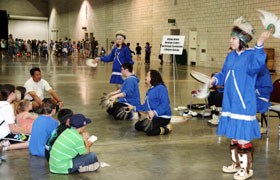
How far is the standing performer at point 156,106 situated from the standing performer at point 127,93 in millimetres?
787

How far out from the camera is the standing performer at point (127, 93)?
19.7 feet

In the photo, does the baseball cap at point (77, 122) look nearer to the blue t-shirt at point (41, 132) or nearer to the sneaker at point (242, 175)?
the blue t-shirt at point (41, 132)

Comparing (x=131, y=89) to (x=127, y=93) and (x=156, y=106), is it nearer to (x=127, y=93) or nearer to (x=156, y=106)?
(x=127, y=93)

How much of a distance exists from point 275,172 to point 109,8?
30936mm

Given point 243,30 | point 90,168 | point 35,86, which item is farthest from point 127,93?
point 243,30

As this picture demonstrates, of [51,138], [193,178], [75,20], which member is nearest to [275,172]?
[193,178]

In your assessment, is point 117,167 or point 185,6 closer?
point 117,167

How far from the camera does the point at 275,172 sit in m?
3.71

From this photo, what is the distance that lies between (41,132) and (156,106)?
1855mm

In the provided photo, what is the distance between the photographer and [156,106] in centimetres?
525

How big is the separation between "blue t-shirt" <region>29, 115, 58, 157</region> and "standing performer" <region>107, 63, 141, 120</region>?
1978mm

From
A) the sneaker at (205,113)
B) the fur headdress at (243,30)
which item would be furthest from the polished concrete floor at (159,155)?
the fur headdress at (243,30)

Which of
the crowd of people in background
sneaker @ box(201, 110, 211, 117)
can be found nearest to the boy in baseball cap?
sneaker @ box(201, 110, 211, 117)

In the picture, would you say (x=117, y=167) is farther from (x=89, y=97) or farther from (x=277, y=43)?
(x=277, y=43)
